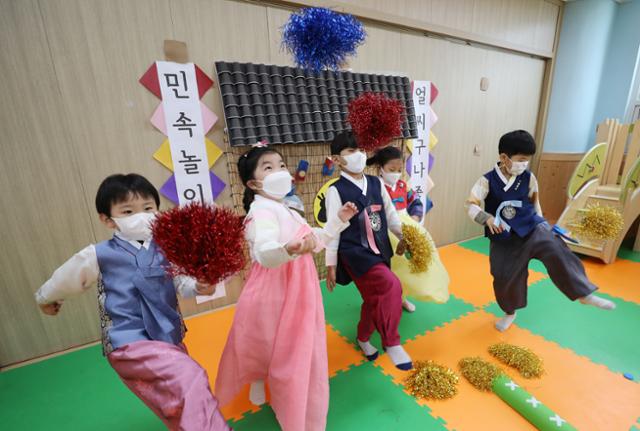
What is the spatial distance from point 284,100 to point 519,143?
162 centimetres

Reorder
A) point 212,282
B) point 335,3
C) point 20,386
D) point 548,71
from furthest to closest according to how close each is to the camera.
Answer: point 548,71
point 335,3
point 20,386
point 212,282

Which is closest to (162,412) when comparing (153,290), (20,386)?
(153,290)

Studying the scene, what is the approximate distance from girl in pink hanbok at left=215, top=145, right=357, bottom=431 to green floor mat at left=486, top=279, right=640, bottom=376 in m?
1.72

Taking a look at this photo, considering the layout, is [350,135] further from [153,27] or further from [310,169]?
[153,27]

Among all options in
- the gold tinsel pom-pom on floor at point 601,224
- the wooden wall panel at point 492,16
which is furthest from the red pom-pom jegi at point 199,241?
the wooden wall panel at point 492,16

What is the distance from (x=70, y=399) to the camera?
1688 millimetres

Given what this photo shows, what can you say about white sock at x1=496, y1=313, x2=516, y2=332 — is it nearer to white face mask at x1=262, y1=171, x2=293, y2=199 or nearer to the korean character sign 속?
white face mask at x1=262, y1=171, x2=293, y2=199

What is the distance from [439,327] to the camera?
221 cm

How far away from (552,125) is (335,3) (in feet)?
12.4

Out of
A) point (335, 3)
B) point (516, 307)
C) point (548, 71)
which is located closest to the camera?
point (516, 307)

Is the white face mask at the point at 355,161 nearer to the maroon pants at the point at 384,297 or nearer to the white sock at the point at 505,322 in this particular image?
the maroon pants at the point at 384,297

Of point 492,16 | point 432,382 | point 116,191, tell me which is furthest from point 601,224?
point 492,16

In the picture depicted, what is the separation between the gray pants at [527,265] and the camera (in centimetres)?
181

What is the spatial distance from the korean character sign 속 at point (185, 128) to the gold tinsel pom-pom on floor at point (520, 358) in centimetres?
210
